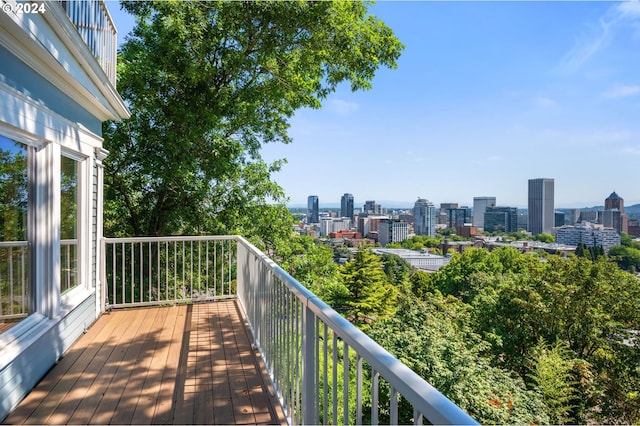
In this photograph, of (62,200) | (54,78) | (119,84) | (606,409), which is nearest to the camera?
(54,78)

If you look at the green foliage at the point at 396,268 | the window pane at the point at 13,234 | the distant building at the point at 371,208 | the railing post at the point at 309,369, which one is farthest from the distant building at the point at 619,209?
the window pane at the point at 13,234

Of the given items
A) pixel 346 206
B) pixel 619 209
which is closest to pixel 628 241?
pixel 619 209

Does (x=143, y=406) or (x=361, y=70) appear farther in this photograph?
(x=361, y=70)

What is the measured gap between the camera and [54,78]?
10.2 feet

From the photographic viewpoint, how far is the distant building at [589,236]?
3756 centimetres

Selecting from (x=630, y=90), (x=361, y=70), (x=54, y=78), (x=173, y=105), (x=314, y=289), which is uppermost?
(x=630, y=90)

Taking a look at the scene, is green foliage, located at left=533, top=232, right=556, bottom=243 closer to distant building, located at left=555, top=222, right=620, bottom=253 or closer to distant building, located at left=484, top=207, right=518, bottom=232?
distant building, located at left=555, top=222, right=620, bottom=253

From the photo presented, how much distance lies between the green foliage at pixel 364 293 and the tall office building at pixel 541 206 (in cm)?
3541

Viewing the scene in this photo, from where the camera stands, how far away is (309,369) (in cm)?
182

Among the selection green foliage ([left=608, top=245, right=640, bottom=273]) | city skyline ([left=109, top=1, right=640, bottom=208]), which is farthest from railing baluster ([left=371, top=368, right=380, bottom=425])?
green foliage ([left=608, top=245, right=640, bottom=273])

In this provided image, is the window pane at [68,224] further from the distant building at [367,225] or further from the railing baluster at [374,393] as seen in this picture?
the distant building at [367,225]

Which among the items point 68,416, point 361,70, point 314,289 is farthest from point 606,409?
point 68,416

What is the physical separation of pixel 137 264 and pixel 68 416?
582cm

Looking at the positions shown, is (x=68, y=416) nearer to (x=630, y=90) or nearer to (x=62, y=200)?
(x=62, y=200)
